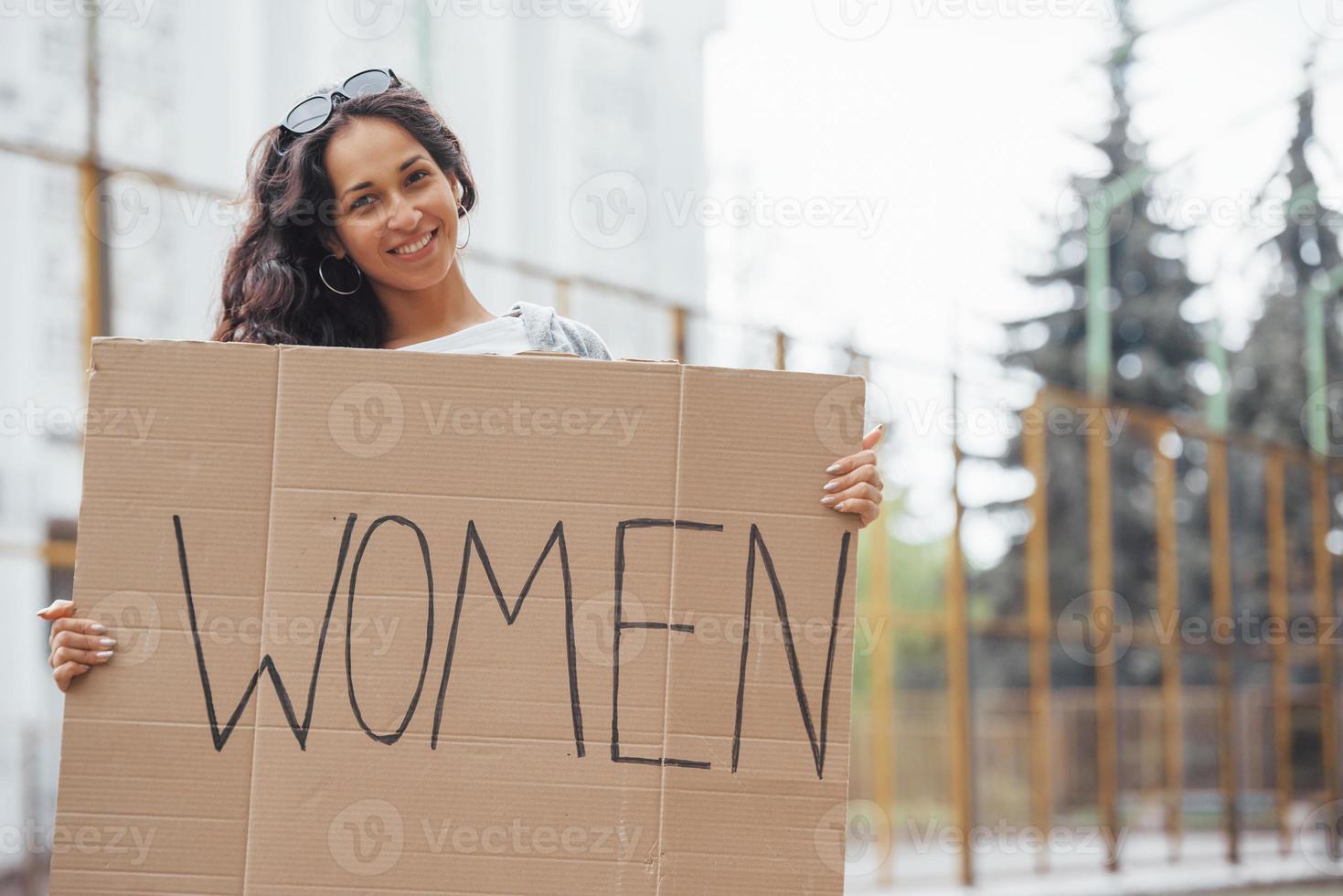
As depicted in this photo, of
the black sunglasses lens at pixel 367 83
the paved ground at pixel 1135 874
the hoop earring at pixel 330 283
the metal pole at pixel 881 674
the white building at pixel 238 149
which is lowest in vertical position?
the paved ground at pixel 1135 874

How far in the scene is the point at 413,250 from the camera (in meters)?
2.11

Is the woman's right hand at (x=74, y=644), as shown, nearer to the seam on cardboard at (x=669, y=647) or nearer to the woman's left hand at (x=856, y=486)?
the seam on cardboard at (x=669, y=647)

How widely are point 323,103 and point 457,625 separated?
90 cm

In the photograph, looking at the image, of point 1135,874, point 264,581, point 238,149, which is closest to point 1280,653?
point 1135,874

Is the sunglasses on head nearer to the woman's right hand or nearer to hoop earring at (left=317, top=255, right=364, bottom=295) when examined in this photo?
hoop earring at (left=317, top=255, right=364, bottom=295)

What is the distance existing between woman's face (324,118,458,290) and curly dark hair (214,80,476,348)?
3 centimetres

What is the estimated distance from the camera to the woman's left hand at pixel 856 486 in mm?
1813

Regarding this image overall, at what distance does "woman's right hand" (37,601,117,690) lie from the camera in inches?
68.3

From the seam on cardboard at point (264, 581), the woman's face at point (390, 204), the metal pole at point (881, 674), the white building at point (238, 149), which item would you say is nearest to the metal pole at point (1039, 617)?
the metal pole at point (881, 674)

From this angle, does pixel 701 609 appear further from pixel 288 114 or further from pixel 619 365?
pixel 288 114

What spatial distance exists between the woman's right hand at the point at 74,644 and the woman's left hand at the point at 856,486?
915 millimetres

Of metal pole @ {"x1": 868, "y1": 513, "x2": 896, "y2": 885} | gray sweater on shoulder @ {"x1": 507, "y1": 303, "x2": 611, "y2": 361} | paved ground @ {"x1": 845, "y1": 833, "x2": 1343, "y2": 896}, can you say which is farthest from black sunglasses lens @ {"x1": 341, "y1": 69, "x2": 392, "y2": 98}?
paved ground @ {"x1": 845, "y1": 833, "x2": 1343, "y2": 896}

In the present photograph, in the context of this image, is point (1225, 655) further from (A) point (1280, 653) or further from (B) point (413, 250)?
(B) point (413, 250)

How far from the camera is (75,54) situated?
29.5 ft
